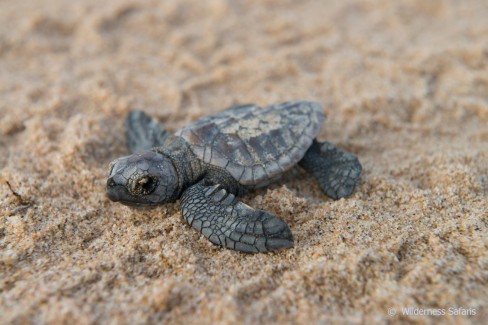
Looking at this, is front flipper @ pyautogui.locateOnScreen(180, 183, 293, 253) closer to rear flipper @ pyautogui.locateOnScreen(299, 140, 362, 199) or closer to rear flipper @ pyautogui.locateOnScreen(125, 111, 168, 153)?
rear flipper @ pyautogui.locateOnScreen(299, 140, 362, 199)

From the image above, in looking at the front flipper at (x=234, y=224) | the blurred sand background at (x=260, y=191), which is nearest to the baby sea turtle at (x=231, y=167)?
the front flipper at (x=234, y=224)

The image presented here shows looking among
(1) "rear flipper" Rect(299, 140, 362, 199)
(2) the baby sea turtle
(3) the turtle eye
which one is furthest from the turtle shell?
(3) the turtle eye

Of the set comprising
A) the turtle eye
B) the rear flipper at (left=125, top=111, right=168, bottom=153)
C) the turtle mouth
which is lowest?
the turtle mouth

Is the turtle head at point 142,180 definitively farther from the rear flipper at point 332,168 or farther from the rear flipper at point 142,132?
the rear flipper at point 332,168

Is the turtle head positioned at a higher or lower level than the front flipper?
higher

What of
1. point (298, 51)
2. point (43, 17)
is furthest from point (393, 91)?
point (43, 17)

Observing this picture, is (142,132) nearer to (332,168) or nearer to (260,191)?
(260,191)

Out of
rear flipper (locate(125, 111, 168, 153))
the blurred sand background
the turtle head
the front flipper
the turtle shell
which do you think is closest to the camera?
the blurred sand background

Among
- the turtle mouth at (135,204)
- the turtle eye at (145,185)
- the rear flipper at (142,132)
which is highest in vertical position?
the rear flipper at (142,132)
